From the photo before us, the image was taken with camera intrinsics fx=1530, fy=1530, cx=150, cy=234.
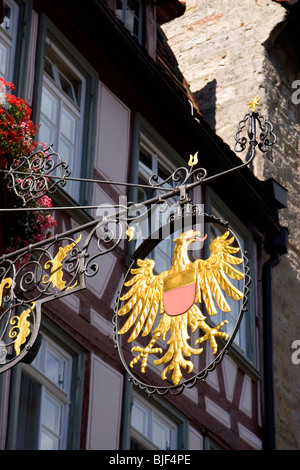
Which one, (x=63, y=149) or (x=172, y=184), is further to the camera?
(x=172, y=184)

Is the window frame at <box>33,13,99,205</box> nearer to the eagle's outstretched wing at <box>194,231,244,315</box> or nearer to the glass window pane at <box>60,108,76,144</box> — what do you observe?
the glass window pane at <box>60,108,76,144</box>

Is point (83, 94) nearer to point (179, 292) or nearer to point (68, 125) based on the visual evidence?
point (68, 125)

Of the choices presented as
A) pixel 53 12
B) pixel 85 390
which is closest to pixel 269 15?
pixel 53 12

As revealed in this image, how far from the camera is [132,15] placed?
17.0 metres

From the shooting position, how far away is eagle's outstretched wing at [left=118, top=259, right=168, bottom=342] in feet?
Result: 29.8

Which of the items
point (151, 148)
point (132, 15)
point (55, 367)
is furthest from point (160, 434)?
point (132, 15)

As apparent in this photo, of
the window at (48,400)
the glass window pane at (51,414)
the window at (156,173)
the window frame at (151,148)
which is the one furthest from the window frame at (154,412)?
the window frame at (151,148)

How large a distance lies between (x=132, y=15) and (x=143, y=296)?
8.35 metres

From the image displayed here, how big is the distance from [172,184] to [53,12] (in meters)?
2.41

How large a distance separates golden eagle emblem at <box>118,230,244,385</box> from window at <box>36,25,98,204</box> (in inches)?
182

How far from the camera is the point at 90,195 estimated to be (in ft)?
46.2

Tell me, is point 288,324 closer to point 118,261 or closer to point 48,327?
point 118,261

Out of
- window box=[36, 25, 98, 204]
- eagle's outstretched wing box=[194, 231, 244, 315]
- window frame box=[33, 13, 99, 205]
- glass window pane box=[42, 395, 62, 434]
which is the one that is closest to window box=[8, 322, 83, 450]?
glass window pane box=[42, 395, 62, 434]

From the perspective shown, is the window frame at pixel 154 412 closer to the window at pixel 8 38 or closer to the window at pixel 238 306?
Result: the window at pixel 238 306
